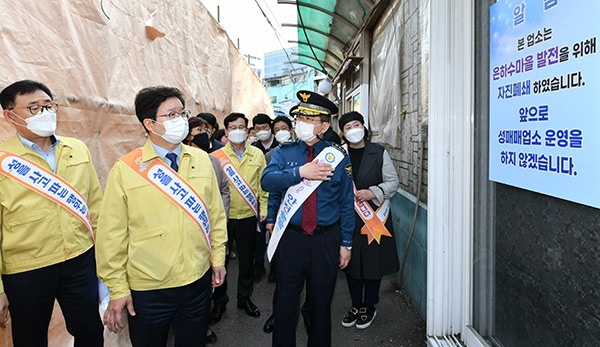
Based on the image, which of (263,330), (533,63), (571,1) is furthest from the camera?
(263,330)

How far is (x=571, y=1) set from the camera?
1463mm

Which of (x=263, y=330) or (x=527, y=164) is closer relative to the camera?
(x=527, y=164)

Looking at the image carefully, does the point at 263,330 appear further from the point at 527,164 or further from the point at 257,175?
the point at 527,164

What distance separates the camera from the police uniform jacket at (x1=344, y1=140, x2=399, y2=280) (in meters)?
3.12

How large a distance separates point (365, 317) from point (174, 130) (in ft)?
7.88

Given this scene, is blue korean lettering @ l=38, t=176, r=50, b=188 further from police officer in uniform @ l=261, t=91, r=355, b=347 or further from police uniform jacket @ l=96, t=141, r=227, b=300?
police officer in uniform @ l=261, t=91, r=355, b=347

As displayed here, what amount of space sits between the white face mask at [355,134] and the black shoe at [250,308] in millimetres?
1926

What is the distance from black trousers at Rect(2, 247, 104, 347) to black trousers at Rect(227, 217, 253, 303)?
141 centimetres

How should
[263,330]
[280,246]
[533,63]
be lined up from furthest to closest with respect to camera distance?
1. [263,330]
2. [280,246]
3. [533,63]

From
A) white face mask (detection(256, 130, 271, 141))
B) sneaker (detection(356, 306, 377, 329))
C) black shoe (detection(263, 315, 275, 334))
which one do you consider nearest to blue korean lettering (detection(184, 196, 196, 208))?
black shoe (detection(263, 315, 275, 334))

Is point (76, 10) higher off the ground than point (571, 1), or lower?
higher

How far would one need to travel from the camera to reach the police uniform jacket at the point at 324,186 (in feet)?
8.12

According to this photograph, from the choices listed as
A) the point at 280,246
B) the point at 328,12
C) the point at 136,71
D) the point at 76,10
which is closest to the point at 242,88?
the point at 328,12

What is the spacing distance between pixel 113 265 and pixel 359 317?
227cm
